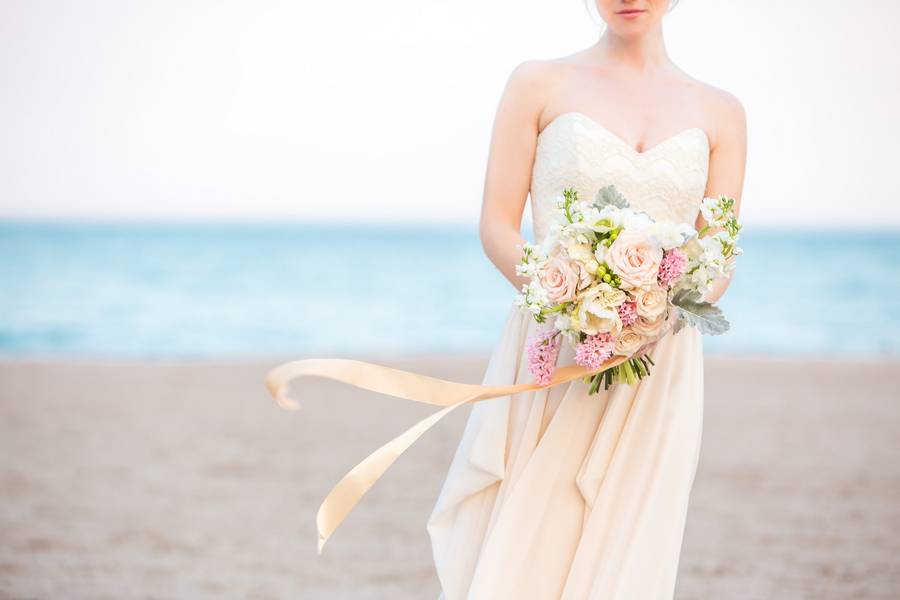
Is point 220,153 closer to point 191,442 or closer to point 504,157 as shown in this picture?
point 191,442

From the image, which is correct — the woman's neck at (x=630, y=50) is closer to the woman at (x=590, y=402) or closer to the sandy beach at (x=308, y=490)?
the woman at (x=590, y=402)

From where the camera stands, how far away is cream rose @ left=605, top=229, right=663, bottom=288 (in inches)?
92.0

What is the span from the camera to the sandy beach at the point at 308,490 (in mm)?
5664

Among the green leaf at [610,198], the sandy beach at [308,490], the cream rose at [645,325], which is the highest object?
the green leaf at [610,198]

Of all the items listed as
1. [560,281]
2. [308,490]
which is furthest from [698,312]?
[308,490]

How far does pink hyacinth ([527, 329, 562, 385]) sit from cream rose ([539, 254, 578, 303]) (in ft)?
0.54

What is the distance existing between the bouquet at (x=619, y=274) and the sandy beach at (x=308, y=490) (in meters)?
3.31

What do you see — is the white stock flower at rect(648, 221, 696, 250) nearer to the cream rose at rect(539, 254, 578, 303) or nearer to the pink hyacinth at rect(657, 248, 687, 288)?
the pink hyacinth at rect(657, 248, 687, 288)

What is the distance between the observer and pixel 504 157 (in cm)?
285

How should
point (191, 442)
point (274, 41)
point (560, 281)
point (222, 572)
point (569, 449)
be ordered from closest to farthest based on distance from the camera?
point (560, 281) < point (569, 449) < point (222, 572) < point (191, 442) < point (274, 41)

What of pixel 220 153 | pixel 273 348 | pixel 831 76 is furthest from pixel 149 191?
pixel 831 76

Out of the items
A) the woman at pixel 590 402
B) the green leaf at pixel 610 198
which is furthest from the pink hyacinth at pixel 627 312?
the woman at pixel 590 402

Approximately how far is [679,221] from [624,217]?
51cm

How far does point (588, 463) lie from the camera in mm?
2764
